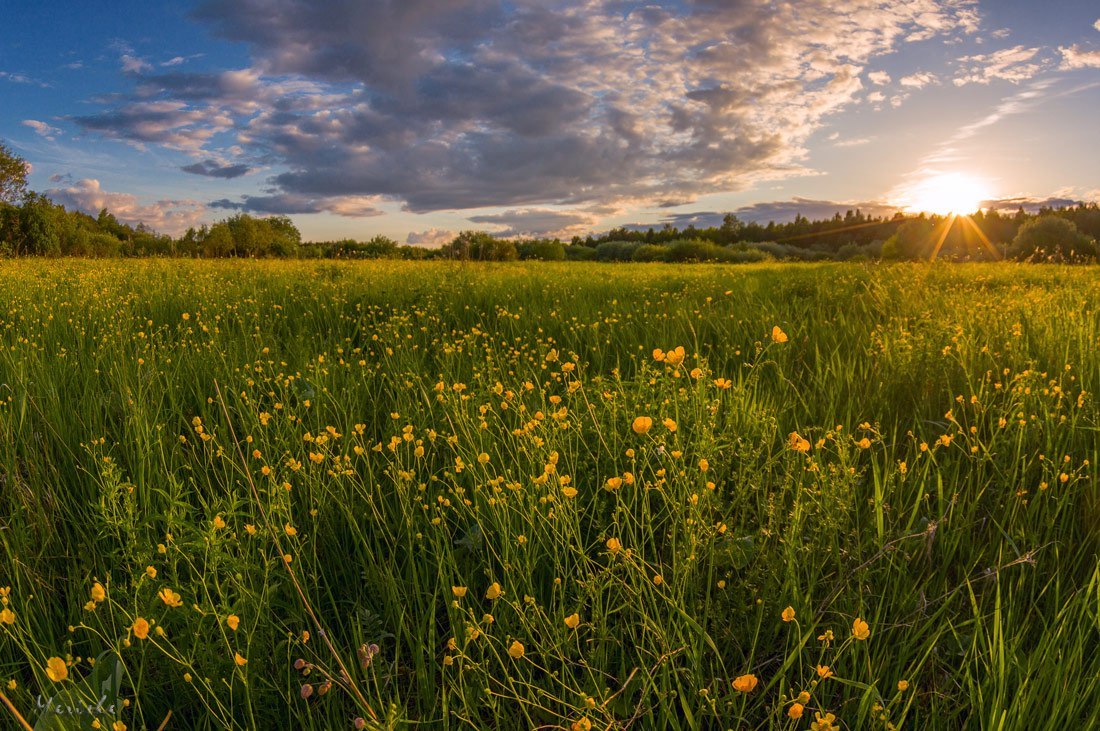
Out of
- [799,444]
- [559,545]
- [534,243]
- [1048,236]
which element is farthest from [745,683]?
[534,243]

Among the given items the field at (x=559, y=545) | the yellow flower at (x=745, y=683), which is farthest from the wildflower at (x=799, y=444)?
the yellow flower at (x=745, y=683)

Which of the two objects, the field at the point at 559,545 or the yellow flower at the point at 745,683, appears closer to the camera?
the yellow flower at the point at 745,683

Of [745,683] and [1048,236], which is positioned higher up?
[1048,236]

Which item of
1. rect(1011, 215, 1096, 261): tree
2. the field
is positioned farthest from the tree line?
the field

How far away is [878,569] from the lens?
2105 mm

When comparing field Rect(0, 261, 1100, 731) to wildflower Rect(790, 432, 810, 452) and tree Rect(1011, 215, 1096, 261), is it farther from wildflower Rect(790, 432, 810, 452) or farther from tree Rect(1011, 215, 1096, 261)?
tree Rect(1011, 215, 1096, 261)

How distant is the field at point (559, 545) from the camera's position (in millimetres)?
1728

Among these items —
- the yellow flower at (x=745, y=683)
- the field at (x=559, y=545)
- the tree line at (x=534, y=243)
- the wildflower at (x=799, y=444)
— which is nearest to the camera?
the yellow flower at (x=745, y=683)

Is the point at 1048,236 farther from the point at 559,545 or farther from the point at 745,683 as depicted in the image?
the point at 745,683

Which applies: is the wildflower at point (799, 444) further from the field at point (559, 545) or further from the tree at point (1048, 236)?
the tree at point (1048, 236)

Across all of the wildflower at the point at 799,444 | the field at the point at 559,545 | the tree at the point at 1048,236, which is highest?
the tree at the point at 1048,236

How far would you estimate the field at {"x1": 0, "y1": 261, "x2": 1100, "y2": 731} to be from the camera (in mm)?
1728

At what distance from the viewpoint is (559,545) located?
235 cm

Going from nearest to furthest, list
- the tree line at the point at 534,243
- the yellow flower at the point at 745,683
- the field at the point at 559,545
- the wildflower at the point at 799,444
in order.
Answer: the yellow flower at the point at 745,683 → the field at the point at 559,545 → the wildflower at the point at 799,444 → the tree line at the point at 534,243
